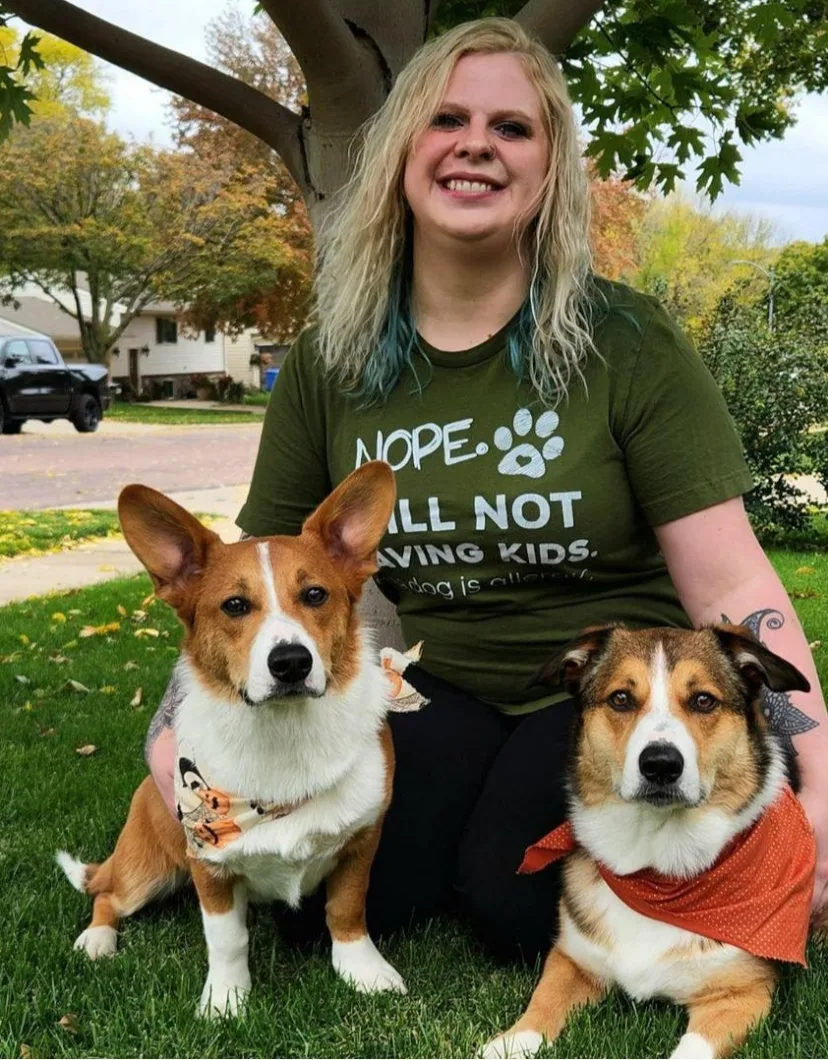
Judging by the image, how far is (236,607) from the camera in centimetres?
242

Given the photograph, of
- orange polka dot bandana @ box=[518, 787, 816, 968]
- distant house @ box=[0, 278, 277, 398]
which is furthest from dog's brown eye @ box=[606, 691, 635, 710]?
distant house @ box=[0, 278, 277, 398]

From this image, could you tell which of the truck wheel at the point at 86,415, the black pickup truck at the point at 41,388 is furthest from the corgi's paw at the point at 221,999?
the truck wheel at the point at 86,415

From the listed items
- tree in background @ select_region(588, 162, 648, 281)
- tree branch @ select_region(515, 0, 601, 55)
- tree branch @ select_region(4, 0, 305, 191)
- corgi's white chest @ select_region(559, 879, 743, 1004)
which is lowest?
corgi's white chest @ select_region(559, 879, 743, 1004)

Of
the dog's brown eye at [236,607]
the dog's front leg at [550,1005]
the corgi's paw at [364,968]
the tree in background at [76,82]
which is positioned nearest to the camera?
the dog's front leg at [550,1005]

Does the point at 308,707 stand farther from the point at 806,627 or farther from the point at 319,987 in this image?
the point at 806,627

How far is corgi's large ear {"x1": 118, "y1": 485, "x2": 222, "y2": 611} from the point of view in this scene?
2512mm

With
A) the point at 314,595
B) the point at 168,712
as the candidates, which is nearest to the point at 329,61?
the point at 314,595

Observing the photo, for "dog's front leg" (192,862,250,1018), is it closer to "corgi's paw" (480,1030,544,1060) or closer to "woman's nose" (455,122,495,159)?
"corgi's paw" (480,1030,544,1060)

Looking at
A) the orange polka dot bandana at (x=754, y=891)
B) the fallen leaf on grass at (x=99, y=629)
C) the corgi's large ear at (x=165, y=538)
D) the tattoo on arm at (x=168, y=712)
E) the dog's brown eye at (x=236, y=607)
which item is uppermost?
the corgi's large ear at (x=165, y=538)

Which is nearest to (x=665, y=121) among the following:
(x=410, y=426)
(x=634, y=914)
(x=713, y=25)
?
(x=713, y=25)

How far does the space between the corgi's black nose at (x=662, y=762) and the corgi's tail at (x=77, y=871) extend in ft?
A: 5.75

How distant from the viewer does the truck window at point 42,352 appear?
78.4 ft

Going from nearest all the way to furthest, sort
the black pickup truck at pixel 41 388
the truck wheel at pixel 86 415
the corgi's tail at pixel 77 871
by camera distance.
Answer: the corgi's tail at pixel 77 871 → the black pickup truck at pixel 41 388 → the truck wheel at pixel 86 415

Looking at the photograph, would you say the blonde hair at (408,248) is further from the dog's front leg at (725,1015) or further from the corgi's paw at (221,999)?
the corgi's paw at (221,999)
